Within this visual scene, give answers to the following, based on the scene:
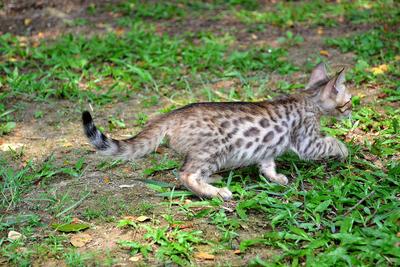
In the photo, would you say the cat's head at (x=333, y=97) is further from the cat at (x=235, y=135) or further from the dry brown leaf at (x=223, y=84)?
the dry brown leaf at (x=223, y=84)

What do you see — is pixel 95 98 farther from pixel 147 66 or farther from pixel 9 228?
pixel 9 228

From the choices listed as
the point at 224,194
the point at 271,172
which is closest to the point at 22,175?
the point at 224,194

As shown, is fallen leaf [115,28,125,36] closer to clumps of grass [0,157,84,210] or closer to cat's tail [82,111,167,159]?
clumps of grass [0,157,84,210]

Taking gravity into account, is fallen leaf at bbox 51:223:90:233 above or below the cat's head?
below

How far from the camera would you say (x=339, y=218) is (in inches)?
183

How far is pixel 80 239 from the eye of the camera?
14.9 feet

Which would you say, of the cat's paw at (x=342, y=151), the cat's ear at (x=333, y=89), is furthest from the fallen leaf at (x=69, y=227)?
the cat's ear at (x=333, y=89)

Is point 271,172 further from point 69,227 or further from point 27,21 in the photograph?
point 27,21

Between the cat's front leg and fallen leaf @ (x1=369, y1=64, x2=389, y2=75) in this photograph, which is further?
fallen leaf @ (x1=369, y1=64, x2=389, y2=75)

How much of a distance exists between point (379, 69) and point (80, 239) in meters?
4.83

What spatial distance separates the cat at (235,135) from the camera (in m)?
5.15

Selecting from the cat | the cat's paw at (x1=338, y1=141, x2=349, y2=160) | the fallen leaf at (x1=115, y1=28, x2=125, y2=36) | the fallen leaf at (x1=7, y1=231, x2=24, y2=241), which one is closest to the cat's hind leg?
the cat

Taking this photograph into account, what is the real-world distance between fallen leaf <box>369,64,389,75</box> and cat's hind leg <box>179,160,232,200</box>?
3444 millimetres

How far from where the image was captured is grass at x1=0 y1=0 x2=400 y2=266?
4.40m
